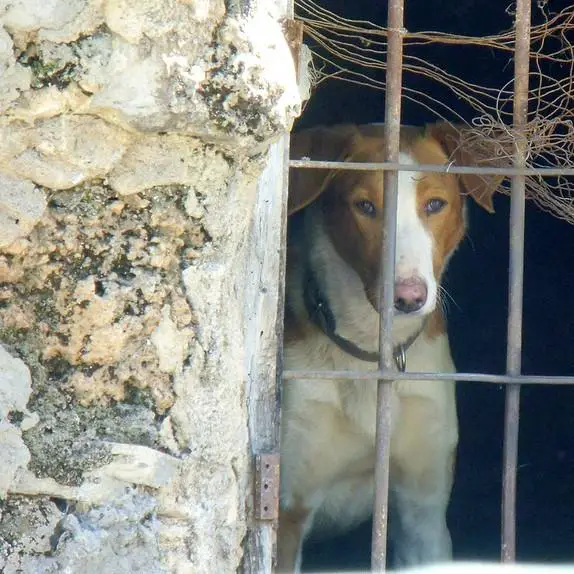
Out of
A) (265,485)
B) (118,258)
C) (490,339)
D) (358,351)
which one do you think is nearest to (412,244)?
(358,351)

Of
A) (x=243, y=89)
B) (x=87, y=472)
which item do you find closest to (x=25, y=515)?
(x=87, y=472)

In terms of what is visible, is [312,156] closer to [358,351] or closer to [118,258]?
[358,351]

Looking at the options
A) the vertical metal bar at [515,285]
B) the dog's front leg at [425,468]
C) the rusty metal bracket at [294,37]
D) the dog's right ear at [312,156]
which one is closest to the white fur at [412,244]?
the dog's right ear at [312,156]

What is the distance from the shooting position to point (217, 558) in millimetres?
1713

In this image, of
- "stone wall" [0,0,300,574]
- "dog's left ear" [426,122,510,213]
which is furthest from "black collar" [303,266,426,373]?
"stone wall" [0,0,300,574]

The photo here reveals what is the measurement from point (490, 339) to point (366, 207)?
1374mm

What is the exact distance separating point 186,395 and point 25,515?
29cm

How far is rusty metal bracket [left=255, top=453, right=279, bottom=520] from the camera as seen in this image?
6.08ft

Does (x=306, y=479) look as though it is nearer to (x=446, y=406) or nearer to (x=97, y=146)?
(x=446, y=406)

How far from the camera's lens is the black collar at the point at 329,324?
277 centimetres

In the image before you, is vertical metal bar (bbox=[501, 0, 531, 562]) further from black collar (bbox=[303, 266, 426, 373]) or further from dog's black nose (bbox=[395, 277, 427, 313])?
black collar (bbox=[303, 266, 426, 373])

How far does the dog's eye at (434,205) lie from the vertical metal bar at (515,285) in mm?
578

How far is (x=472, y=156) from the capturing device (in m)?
2.58

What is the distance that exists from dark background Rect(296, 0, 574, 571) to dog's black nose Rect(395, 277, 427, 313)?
3.91ft
